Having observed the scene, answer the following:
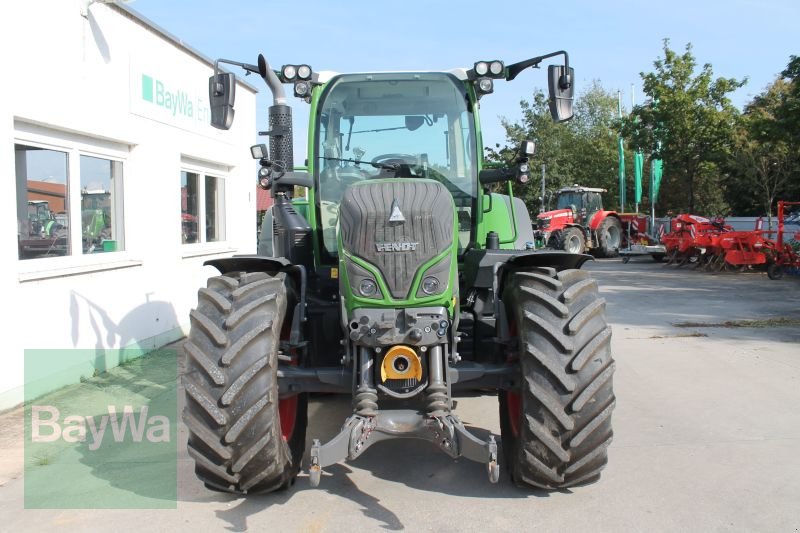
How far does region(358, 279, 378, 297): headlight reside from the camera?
3879mm

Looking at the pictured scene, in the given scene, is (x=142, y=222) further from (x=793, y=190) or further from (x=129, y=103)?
(x=793, y=190)

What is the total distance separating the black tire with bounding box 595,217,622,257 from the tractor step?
77.9 ft

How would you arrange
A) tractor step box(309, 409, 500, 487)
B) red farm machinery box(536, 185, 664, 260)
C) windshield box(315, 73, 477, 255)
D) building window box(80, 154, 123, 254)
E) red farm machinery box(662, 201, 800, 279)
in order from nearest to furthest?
tractor step box(309, 409, 500, 487), windshield box(315, 73, 477, 255), building window box(80, 154, 123, 254), red farm machinery box(662, 201, 800, 279), red farm machinery box(536, 185, 664, 260)

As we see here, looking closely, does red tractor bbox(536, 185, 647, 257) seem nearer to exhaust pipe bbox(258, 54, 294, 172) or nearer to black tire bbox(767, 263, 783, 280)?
black tire bbox(767, 263, 783, 280)

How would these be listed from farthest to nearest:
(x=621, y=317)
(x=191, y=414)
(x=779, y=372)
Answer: (x=621, y=317)
(x=779, y=372)
(x=191, y=414)

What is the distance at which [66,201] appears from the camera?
711 cm

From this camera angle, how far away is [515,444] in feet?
13.3

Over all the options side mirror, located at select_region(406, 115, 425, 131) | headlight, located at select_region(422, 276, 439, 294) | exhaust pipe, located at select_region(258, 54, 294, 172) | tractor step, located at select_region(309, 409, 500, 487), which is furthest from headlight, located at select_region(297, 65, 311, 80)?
tractor step, located at select_region(309, 409, 500, 487)

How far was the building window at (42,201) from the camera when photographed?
6449 millimetres

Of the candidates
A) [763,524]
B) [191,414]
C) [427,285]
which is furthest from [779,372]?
[191,414]

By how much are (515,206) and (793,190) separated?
21616 millimetres
